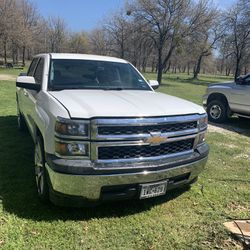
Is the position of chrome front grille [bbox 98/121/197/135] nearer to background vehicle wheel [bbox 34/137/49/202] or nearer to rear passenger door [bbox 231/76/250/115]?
background vehicle wheel [bbox 34/137/49/202]

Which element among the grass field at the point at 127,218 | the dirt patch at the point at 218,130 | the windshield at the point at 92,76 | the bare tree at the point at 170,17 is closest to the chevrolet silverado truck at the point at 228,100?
the dirt patch at the point at 218,130

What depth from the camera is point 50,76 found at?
14.2 ft

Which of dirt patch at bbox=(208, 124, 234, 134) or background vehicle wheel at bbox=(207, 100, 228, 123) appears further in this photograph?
background vehicle wheel at bbox=(207, 100, 228, 123)

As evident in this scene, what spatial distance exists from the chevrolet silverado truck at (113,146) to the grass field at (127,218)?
0.93 feet

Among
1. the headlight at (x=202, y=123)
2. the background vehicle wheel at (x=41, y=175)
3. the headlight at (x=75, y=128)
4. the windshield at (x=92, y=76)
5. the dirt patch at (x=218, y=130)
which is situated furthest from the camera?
the dirt patch at (x=218, y=130)

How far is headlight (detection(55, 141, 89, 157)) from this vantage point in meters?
2.98

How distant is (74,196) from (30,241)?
1.93ft

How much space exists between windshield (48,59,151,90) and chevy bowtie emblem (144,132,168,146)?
154 centimetres

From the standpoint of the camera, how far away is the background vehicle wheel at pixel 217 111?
31.1 feet

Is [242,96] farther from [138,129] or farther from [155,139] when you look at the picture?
[138,129]

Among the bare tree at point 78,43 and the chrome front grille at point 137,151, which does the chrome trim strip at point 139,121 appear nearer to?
the chrome front grille at point 137,151

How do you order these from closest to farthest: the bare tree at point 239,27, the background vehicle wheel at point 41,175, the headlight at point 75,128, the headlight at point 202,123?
the headlight at point 75,128 → the background vehicle wheel at point 41,175 → the headlight at point 202,123 → the bare tree at point 239,27

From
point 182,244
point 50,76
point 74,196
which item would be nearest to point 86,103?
point 74,196

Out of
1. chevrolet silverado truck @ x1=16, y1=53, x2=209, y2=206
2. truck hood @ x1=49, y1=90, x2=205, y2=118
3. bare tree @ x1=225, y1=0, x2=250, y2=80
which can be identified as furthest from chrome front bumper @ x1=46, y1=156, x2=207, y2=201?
bare tree @ x1=225, y1=0, x2=250, y2=80
